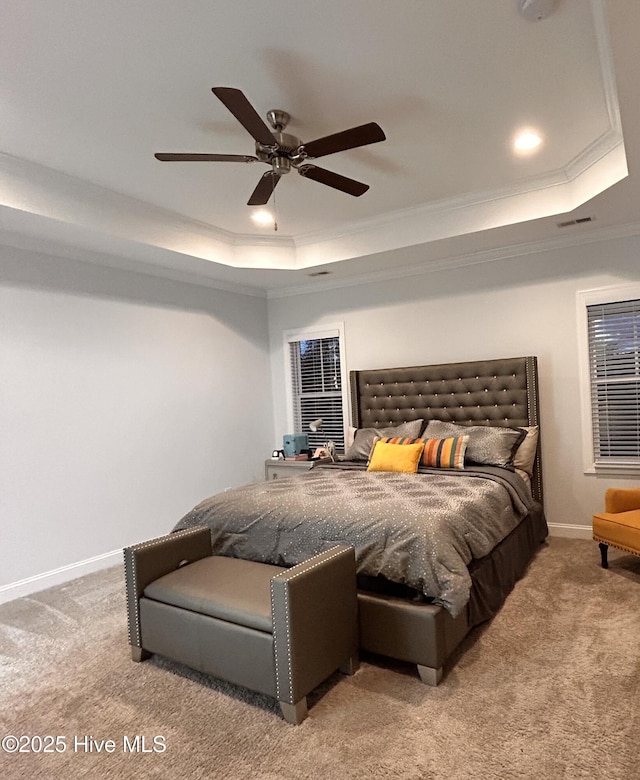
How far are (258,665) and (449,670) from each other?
918 millimetres

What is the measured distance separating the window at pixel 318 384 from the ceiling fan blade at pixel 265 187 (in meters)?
2.52

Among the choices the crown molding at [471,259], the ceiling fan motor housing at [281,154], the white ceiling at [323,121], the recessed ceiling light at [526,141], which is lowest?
the crown molding at [471,259]

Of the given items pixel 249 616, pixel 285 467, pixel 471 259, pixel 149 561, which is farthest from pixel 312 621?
pixel 471 259

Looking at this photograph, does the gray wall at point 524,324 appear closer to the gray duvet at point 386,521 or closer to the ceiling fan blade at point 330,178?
the gray duvet at point 386,521

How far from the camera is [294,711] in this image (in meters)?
2.11

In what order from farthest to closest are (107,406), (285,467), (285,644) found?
(285,467)
(107,406)
(285,644)

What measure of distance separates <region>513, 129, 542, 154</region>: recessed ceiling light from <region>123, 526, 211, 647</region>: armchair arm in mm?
2986

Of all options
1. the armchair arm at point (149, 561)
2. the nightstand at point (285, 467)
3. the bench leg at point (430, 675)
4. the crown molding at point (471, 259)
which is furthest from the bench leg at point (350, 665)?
the crown molding at point (471, 259)

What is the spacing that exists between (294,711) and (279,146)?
2.55 metres

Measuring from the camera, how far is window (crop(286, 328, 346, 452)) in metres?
5.60

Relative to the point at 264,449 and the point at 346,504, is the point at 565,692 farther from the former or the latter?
the point at 264,449

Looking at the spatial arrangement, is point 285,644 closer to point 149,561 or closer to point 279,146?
point 149,561

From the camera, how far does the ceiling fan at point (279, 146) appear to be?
2.21m

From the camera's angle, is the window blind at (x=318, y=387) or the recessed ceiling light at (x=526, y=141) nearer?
the recessed ceiling light at (x=526, y=141)
